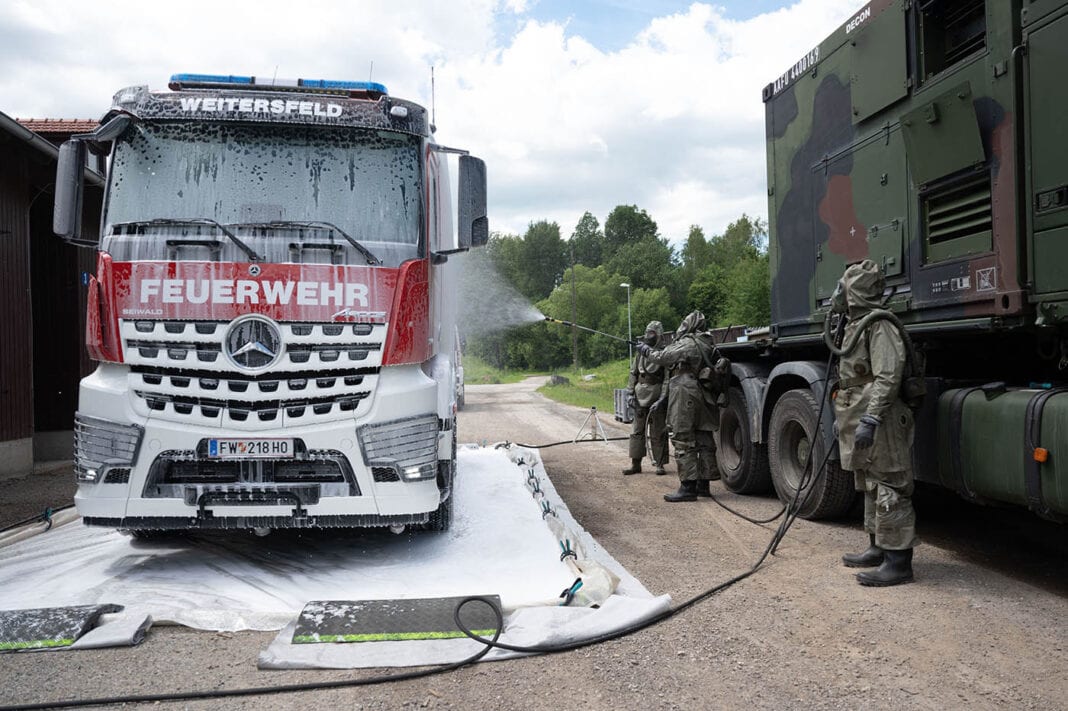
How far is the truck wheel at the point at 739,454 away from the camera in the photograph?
750cm

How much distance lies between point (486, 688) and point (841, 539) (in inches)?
142

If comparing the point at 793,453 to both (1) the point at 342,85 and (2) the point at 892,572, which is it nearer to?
(2) the point at 892,572

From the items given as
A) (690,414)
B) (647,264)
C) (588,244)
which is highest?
(588,244)

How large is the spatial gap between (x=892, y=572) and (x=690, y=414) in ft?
10.5

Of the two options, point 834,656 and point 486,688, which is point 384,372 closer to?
point 486,688

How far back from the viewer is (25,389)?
9.77m

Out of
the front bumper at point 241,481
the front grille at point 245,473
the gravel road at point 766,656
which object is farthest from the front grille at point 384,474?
the gravel road at point 766,656

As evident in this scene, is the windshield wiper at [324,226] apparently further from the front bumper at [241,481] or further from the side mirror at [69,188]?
the side mirror at [69,188]

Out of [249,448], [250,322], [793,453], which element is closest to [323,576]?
[249,448]

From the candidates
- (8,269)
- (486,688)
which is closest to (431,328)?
(486,688)

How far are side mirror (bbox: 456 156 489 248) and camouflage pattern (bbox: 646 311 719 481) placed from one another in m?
3.35

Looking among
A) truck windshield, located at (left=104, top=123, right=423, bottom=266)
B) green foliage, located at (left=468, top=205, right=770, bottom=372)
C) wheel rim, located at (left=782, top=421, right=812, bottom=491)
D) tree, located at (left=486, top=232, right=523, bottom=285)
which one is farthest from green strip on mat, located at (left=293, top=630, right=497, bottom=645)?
tree, located at (left=486, top=232, right=523, bottom=285)

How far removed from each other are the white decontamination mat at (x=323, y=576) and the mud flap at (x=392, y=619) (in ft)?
0.30

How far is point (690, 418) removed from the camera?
7.47m
